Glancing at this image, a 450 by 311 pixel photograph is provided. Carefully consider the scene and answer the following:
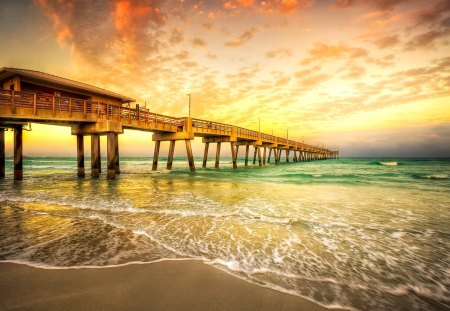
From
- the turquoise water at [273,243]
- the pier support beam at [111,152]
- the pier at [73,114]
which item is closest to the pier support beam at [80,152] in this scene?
the pier at [73,114]

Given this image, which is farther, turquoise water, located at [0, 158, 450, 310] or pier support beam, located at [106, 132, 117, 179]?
pier support beam, located at [106, 132, 117, 179]

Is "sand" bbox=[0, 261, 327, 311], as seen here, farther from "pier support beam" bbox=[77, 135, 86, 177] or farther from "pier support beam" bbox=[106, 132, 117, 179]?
"pier support beam" bbox=[77, 135, 86, 177]

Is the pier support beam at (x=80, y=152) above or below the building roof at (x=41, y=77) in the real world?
below

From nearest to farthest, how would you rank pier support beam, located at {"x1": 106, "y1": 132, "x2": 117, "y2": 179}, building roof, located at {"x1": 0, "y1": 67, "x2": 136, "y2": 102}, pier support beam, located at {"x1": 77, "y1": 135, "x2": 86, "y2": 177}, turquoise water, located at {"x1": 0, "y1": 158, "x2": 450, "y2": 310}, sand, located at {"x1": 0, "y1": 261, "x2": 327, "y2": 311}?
sand, located at {"x1": 0, "y1": 261, "x2": 327, "y2": 311}
turquoise water, located at {"x1": 0, "y1": 158, "x2": 450, "y2": 310}
building roof, located at {"x1": 0, "y1": 67, "x2": 136, "y2": 102}
pier support beam, located at {"x1": 106, "y1": 132, "x2": 117, "y2": 179}
pier support beam, located at {"x1": 77, "y1": 135, "x2": 86, "y2": 177}

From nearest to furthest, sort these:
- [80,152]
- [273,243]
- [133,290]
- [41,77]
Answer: [133,290] → [273,243] → [41,77] → [80,152]

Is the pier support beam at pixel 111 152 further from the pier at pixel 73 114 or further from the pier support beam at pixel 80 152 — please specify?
the pier support beam at pixel 80 152

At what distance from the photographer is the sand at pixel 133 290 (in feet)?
7.67

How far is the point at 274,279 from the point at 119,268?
226cm

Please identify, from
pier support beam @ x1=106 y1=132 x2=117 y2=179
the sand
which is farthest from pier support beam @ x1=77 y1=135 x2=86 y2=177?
the sand

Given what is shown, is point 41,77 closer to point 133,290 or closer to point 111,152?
point 111,152

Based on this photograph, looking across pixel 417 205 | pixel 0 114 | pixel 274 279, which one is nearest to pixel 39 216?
pixel 274 279

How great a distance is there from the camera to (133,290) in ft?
8.57

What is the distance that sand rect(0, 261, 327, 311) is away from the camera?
2.34m

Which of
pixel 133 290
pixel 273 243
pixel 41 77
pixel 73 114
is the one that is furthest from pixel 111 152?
pixel 133 290
